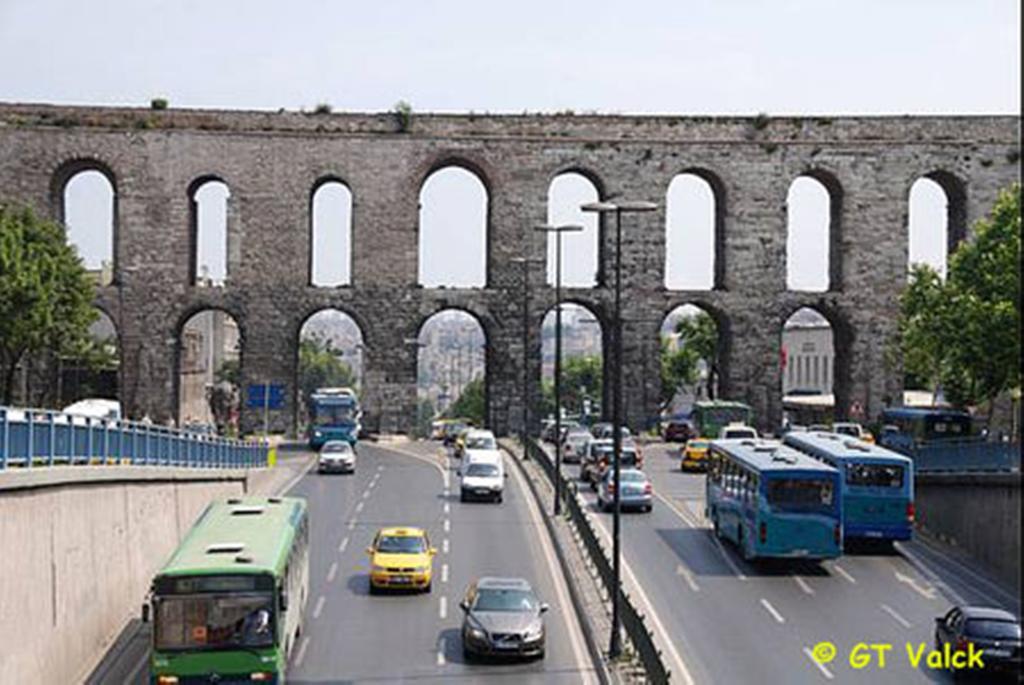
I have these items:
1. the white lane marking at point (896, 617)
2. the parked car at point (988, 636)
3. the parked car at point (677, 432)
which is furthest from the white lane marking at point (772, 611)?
the parked car at point (677, 432)

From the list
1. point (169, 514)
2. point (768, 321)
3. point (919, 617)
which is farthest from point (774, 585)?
point (768, 321)

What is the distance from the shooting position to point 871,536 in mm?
41906

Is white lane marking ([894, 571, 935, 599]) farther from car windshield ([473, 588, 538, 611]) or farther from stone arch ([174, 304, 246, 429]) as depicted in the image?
stone arch ([174, 304, 246, 429])

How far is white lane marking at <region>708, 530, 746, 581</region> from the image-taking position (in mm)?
38469

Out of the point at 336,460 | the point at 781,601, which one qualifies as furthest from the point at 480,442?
the point at 781,601

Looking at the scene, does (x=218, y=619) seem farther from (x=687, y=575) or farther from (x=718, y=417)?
(x=718, y=417)

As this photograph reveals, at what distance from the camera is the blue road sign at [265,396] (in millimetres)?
82188

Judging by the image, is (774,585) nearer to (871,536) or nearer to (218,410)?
(871,536)

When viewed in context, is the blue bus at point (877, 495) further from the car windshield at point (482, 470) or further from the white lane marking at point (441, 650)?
the car windshield at point (482, 470)

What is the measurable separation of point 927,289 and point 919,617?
38.4m

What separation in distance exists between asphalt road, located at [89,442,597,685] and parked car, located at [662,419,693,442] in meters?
22.8

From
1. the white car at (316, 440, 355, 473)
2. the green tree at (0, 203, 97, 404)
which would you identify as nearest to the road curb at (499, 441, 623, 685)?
the white car at (316, 440, 355, 473)

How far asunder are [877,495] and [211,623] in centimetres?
2252

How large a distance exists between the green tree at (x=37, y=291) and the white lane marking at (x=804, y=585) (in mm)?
40709
